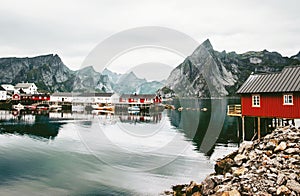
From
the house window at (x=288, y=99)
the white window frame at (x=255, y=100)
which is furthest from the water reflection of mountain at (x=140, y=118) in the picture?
the house window at (x=288, y=99)

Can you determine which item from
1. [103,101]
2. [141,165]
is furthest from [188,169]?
[103,101]

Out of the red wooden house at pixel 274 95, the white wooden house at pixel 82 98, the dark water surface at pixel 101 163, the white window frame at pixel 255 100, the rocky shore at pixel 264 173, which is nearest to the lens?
the rocky shore at pixel 264 173

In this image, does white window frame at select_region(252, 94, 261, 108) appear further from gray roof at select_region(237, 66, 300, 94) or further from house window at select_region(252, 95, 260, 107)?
gray roof at select_region(237, 66, 300, 94)

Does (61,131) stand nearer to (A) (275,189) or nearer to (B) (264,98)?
(B) (264,98)

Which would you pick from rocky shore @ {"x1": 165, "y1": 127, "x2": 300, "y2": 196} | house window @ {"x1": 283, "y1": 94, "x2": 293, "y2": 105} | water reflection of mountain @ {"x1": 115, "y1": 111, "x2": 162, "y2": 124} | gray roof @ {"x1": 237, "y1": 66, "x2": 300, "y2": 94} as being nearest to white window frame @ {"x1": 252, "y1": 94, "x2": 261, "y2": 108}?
gray roof @ {"x1": 237, "y1": 66, "x2": 300, "y2": 94}

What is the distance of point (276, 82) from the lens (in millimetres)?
29750

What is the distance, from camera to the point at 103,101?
148 m

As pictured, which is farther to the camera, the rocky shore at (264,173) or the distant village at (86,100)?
the distant village at (86,100)

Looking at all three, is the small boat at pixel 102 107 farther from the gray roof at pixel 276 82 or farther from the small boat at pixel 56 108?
the gray roof at pixel 276 82

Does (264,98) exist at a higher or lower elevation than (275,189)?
higher

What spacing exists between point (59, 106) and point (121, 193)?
129 m

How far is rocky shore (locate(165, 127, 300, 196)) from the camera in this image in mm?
16734

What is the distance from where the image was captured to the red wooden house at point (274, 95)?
27672 mm

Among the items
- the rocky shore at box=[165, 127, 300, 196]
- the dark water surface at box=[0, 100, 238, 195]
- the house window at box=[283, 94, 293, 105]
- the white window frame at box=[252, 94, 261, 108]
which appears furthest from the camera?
the white window frame at box=[252, 94, 261, 108]
